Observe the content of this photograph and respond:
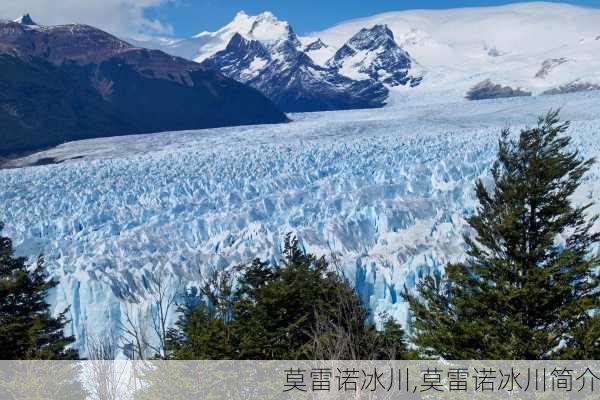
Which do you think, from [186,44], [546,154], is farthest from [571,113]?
[186,44]

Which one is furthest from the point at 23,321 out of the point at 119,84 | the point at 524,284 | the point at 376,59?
the point at 376,59

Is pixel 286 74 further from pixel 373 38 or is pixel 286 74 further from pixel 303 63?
pixel 373 38

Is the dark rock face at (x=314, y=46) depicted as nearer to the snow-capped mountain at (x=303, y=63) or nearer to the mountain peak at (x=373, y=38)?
the snow-capped mountain at (x=303, y=63)

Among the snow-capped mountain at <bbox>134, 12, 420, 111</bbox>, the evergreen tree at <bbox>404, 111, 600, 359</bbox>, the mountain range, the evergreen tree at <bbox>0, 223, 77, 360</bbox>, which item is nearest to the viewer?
the evergreen tree at <bbox>404, 111, 600, 359</bbox>

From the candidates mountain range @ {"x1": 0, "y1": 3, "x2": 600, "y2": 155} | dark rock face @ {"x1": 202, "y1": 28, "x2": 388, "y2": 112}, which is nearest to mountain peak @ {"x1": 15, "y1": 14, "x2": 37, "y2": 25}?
mountain range @ {"x1": 0, "y1": 3, "x2": 600, "y2": 155}

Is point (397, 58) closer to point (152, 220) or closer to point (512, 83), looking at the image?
point (512, 83)

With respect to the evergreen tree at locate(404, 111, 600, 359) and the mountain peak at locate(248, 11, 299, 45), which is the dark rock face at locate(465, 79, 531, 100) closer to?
the evergreen tree at locate(404, 111, 600, 359)
